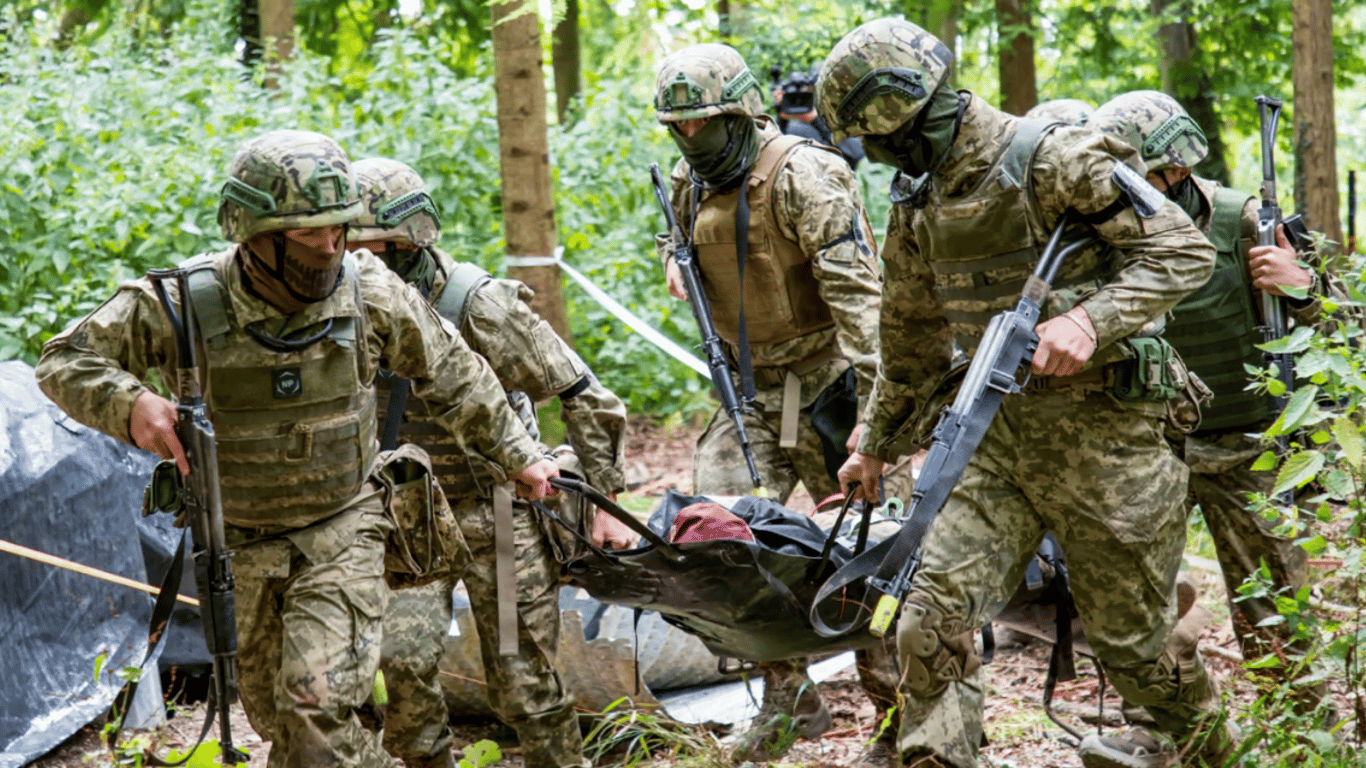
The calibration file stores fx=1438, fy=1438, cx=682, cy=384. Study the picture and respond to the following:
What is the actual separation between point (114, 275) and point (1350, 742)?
6.75m

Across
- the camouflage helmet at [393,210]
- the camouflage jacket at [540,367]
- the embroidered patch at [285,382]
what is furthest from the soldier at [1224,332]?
the embroidered patch at [285,382]

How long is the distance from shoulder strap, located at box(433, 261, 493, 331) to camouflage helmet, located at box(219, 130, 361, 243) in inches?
35.7

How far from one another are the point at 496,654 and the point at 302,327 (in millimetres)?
1420

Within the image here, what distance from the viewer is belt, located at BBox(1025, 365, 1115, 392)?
3.95m

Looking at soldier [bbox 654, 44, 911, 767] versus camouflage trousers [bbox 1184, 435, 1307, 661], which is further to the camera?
soldier [bbox 654, 44, 911, 767]

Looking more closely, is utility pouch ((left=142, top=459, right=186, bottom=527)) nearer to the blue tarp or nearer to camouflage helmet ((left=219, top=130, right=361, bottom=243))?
camouflage helmet ((left=219, top=130, right=361, bottom=243))

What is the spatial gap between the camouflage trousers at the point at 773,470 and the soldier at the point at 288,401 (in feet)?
5.75

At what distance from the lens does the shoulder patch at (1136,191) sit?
375 centimetres

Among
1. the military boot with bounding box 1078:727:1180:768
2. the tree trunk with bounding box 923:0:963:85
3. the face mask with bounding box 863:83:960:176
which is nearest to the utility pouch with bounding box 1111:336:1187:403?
the face mask with bounding box 863:83:960:176

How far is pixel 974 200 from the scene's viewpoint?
13.0 feet

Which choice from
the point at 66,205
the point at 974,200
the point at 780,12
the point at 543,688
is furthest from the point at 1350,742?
the point at 780,12

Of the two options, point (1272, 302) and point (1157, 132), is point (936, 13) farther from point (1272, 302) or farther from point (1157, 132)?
point (1272, 302)

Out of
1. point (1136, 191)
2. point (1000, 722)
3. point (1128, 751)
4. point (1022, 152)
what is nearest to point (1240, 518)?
point (1128, 751)

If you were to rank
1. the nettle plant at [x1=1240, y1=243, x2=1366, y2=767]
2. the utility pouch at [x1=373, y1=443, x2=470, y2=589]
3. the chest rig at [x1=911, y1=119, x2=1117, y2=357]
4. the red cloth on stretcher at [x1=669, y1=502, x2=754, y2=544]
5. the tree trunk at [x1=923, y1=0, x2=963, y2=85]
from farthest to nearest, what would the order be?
the tree trunk at [x1=923, y1=0, x2=963, y2=85] < the red cloth on stretcher at [x1=669, y1=502, x2=754, y2=544] < the utility pouch at [x1=373, y1=443, x2=470, y2=589] < the chest rig at [x1=911, y1=119, x2=1117, y2=357] < the nettle plant at [x1=1240, y1=243, x2=1366, y2=767]
